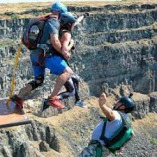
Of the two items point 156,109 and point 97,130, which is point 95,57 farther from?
point 97,130

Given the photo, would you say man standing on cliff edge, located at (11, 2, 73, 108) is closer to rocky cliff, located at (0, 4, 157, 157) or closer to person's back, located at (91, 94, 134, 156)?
person's back, located at (91, 94, 134, 156)

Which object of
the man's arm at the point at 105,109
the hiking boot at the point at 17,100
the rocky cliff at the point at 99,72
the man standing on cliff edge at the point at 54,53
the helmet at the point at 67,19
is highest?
the helmet at the point at 67,19

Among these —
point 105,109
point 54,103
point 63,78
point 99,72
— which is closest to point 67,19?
point 63,78

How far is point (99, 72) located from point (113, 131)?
177ft

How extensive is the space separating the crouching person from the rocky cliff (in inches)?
1290

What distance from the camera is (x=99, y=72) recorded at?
207ft

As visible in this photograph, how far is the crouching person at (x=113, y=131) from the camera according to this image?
9273 millimetres

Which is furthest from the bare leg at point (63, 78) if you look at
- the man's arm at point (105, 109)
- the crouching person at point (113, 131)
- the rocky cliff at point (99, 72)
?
the rocky cliff at point (99, 72)

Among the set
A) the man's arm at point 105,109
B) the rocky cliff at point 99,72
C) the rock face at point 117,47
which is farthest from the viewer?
the rock face at point 117,47

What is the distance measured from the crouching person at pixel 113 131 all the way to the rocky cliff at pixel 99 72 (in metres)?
32.8

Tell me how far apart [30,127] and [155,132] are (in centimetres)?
2163

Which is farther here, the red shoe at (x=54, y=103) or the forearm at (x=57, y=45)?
the red shoe at (x=54, y=103)

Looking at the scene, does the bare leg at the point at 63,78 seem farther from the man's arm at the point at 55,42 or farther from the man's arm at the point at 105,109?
the man's arm at the point at 105,109

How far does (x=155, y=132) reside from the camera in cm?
6131
